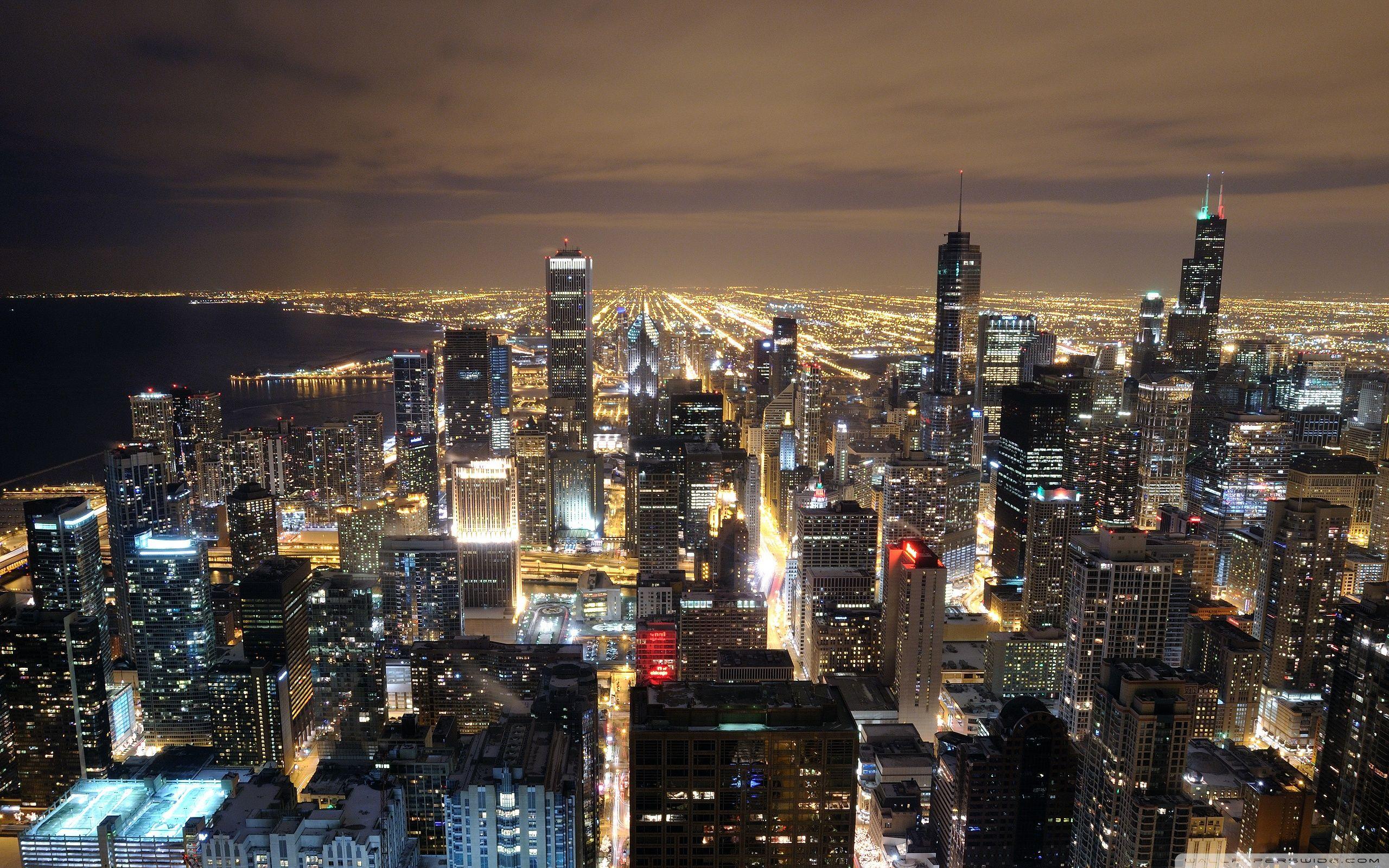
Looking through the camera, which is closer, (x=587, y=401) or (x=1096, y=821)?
(x=1096, y=821)

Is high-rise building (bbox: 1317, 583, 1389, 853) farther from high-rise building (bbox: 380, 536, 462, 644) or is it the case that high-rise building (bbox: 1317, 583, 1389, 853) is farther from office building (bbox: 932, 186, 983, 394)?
office building (bbox: 932, 186, 983, 394)

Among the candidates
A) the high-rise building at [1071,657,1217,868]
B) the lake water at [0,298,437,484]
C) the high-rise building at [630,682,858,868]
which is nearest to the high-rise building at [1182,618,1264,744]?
the high-rise building at [1071,657,1217,868]

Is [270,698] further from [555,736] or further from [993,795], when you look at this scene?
[993,795]

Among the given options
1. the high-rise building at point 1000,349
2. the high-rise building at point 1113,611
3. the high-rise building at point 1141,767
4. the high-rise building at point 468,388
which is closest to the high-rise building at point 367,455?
the high-rise building at point 468,388

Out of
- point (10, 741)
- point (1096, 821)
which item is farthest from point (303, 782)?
point (1096, 821)

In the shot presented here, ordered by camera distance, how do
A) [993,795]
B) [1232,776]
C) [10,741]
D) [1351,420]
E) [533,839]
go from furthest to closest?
[1351,420]
[10,741]
[1232,776]
[993,795]
[533,839]

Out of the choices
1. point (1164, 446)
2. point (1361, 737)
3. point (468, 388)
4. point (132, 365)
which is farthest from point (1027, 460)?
point (132, 365)

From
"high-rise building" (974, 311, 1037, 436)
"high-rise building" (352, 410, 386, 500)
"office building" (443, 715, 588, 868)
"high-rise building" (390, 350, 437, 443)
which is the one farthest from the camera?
"high-rise building" (974, 311, 1037, 436)
